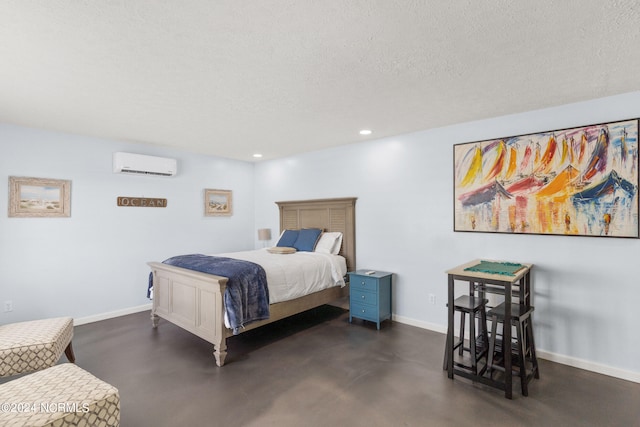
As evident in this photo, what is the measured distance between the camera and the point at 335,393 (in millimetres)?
2441

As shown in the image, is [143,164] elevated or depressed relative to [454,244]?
elevated

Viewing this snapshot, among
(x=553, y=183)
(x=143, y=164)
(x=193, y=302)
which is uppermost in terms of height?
(x=143, y=164)

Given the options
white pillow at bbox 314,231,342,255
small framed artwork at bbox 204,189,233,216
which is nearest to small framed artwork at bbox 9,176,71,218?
small framed artwork at bbox 204,189,233,216

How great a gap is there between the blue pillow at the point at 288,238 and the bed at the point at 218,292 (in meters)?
0.23

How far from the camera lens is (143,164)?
4.45 meters

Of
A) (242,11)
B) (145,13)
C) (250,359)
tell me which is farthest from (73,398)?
(242,11)

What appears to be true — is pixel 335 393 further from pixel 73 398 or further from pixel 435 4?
pixel 435 4

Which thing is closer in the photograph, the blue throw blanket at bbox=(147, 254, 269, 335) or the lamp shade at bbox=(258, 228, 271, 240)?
the blue throw blanket at bbox=(147, 254, 269, 335)

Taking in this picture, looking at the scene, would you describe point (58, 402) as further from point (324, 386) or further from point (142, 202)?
point (142, 202)

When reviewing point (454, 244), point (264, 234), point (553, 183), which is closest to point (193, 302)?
point (264, 234)

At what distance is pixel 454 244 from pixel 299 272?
6.11 ft

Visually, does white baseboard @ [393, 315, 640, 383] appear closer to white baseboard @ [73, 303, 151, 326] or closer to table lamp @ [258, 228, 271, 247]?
Answer: table lamp @ [258, 228, 271, 247]

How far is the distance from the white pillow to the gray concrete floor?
4.23 ft

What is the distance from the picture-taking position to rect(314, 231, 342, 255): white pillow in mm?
4602
